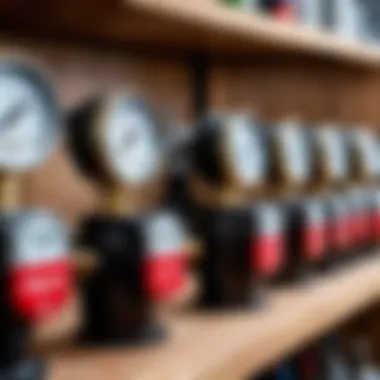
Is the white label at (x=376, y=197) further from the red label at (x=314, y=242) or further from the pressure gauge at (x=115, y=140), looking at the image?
the pressure gauge at (x=115, y=140)

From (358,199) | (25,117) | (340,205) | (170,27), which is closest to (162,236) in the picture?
(25,117)

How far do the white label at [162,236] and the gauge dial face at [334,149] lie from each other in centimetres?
51

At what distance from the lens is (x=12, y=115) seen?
0.83 meters

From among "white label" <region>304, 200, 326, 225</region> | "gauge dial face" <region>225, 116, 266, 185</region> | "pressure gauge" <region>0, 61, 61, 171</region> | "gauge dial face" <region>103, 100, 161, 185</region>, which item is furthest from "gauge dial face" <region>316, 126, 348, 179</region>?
"pressure gauge" <region>0, 61, 61, 171</region>

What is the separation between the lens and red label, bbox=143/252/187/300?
0.91m

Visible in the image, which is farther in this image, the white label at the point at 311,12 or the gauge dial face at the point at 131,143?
the white label at the point at 311,12

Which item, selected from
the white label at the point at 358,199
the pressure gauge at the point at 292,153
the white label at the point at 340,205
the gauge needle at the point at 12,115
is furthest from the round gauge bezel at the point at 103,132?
the white label at the point at 358,199

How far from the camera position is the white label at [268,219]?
1119 millimetres

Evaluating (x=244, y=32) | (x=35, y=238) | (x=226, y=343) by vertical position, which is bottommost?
(x=226, y=343)

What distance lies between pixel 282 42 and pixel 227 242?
12.0 inches

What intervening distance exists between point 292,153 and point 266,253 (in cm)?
21

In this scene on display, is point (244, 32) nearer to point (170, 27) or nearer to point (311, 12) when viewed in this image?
point (170, 27)

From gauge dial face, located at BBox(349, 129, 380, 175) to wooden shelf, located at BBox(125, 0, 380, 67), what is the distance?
0.12 metres

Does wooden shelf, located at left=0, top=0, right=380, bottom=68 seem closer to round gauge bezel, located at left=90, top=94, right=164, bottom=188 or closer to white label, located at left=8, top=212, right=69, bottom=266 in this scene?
round gauge bezel, located at left=90, top=94, right=164, bottom=188
